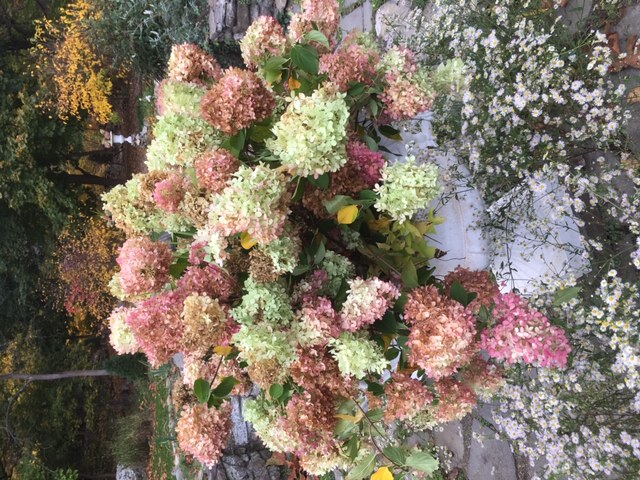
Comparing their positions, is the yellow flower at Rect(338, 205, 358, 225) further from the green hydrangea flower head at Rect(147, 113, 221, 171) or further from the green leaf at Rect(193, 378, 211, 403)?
the green leaf at Rect(193, 378, 211, 403)

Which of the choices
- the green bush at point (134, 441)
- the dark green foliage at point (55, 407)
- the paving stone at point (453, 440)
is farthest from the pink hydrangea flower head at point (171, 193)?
the dark green foliage at point (55, 407)

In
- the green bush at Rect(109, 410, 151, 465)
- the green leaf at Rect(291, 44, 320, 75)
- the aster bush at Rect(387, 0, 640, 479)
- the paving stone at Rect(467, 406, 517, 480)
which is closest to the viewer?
the green leaf at Rect(291, 44, 320, 75)

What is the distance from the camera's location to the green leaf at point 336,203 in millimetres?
1203

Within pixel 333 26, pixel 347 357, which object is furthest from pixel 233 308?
pixel 333 26

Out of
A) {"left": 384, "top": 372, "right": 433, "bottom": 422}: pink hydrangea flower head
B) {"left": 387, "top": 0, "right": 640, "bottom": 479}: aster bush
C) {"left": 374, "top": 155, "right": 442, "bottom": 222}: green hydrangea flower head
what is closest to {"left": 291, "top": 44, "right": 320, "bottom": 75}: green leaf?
{"left": 374, "top": 155, "right": 442, "bottom": 222}: green hydrangea flower head

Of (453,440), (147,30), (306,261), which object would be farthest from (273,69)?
(147,30)

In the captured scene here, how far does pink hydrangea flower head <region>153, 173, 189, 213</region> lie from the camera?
130 cm

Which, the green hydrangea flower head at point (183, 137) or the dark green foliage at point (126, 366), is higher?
the dark green foliage at point (126, 366)

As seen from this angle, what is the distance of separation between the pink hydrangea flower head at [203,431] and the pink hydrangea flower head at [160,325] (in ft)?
0.81

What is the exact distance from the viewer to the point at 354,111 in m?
1.39

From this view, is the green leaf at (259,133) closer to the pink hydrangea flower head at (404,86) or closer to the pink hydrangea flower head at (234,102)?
the pink hydrangea flower head at (234,102)

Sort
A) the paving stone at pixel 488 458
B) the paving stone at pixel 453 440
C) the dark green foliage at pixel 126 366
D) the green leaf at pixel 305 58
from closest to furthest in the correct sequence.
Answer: the green leaf at pixel 305 58 < the paving stone at pixel 488 458 < the paving stone at pixel 453 440 < the dark green foliage at pixel 126 366

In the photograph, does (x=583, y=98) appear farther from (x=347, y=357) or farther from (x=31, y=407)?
(x=31, y=407)

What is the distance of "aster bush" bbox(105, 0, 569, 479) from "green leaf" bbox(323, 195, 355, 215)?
2 cm
